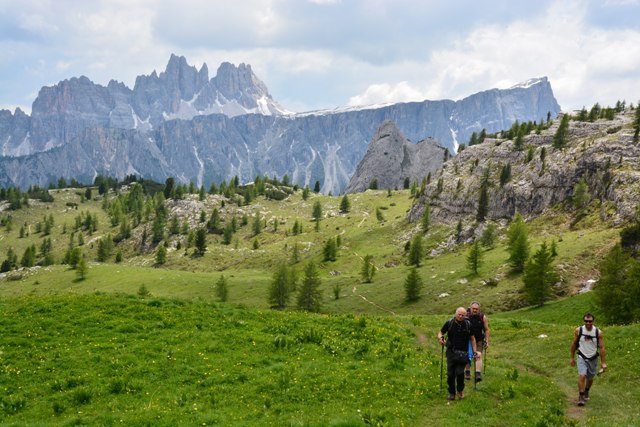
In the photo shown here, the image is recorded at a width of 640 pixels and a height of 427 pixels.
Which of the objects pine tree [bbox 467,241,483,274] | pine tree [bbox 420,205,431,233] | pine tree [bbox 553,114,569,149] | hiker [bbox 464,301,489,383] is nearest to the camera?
hiker [bbox 464,301,489,383]

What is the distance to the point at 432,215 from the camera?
590ft

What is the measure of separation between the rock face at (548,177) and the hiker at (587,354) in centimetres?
11117

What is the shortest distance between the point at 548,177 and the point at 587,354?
15064 centimetres

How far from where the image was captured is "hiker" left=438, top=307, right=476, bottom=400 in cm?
1852

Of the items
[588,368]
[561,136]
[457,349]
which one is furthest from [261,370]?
[561,136]

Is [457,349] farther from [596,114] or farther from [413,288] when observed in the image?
[596,114]

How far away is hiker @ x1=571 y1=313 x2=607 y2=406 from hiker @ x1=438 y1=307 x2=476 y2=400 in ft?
16.6

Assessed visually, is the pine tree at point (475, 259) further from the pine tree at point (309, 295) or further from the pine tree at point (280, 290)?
the pine tree at point (280, 290)

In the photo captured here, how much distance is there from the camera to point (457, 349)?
18766 mm

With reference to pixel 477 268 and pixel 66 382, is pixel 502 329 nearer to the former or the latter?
pixel 66 382

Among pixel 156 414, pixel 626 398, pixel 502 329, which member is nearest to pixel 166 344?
pixel 156 414

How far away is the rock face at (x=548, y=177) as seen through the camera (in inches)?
5007

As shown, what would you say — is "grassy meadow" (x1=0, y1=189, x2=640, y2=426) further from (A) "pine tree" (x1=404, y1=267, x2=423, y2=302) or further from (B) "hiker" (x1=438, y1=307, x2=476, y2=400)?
(A) "pine tree" (x1=404, y1=267, x2=423, y2=302)

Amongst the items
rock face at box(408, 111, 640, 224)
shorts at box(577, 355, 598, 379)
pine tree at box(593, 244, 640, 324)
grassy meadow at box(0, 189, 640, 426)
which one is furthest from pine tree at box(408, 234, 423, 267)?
shorts at box(577, 355, 598, 379)
